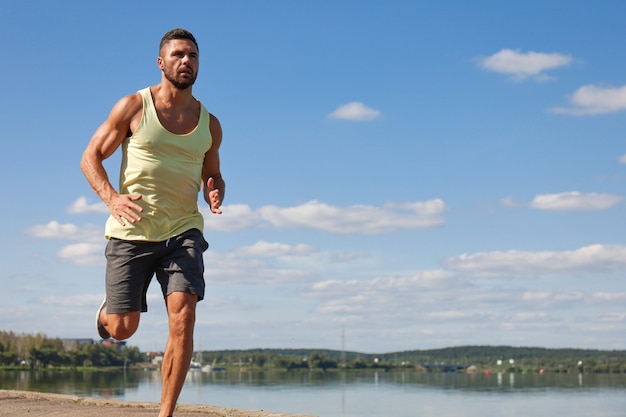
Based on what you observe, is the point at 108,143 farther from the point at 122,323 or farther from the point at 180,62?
the point at 122,323

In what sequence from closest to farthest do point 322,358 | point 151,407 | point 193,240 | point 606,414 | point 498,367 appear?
point 193,240
point 151,407
point 606,414
point 322,358
point 498,367

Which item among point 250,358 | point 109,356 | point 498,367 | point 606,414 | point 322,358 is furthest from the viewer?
point 498,367

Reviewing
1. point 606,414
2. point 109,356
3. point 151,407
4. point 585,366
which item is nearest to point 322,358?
point 109,356

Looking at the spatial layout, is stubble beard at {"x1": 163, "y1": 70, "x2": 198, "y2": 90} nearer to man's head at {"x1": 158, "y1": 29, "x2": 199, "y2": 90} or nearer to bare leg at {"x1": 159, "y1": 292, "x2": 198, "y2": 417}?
man's head at {"x1": 158, "y1": 29, "x2": 199, "y2": 90}

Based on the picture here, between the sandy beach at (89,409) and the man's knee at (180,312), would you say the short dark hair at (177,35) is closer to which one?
the man's knee at (180,312)

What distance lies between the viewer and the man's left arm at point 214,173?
5.05 m

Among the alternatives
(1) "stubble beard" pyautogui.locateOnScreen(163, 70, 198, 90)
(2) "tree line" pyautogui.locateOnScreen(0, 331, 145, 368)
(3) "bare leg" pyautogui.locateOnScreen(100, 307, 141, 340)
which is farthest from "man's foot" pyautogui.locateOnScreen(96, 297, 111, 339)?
(2) "tree line" pyautogui.locateOnScreen(0, 331, 145, 368)

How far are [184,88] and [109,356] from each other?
4548 inches

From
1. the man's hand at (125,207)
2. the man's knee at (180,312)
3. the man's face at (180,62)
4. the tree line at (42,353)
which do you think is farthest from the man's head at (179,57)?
the tree line at (42,353)

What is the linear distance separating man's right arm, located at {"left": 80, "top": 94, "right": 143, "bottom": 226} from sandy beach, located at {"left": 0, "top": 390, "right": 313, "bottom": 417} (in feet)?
7.38

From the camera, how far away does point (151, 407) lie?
7.33 metres

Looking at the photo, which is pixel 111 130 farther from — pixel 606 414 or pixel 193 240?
pixel 606 414

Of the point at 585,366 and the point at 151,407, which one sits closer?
the point at 151,407

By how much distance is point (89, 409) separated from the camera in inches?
265
